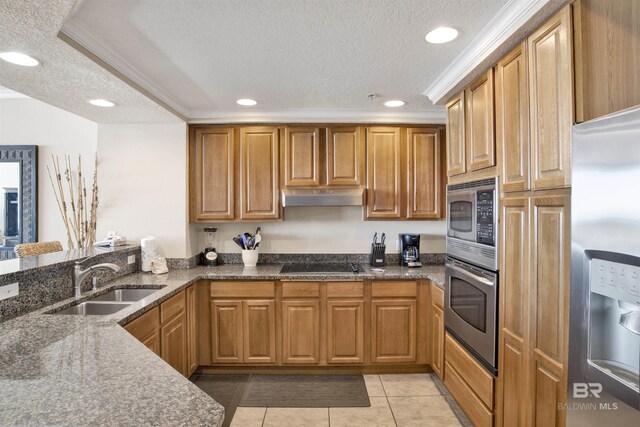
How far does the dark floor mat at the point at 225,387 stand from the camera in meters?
2.68

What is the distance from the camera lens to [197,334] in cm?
307

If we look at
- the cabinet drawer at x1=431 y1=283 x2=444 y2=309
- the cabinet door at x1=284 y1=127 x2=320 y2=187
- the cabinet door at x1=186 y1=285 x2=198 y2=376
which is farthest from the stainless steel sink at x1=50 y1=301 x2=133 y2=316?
the cabinet drawer at x1=431 y1=283 x2=444 y2=309

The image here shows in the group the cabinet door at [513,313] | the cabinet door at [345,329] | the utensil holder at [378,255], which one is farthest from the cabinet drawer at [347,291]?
the cabinet door at [513,313]

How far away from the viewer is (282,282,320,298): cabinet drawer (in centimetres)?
308

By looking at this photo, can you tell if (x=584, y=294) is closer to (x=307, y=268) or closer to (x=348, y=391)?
(x=348, y=391)

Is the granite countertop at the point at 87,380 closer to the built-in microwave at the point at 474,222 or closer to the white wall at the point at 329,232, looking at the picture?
the built-in microwave at the point at 474,222

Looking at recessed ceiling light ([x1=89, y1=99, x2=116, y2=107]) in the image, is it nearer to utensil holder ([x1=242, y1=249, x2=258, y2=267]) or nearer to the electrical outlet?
the electrical outlet

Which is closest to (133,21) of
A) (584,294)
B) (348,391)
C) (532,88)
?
(532,88)

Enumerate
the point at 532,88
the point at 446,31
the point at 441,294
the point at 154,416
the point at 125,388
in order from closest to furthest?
the point at 154,416 → the point at 125,388 → the point at 532,88 → the point at 446,31 → the point at 441,294

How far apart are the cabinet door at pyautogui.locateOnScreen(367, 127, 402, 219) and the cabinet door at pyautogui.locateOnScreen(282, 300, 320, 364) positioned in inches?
44.3

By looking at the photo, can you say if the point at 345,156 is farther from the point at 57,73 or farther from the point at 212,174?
the point at 57,73

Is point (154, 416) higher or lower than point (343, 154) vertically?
lower

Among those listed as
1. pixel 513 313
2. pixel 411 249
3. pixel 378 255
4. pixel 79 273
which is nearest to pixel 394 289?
pixel 378 255

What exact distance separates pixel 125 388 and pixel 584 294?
1.51 metres
